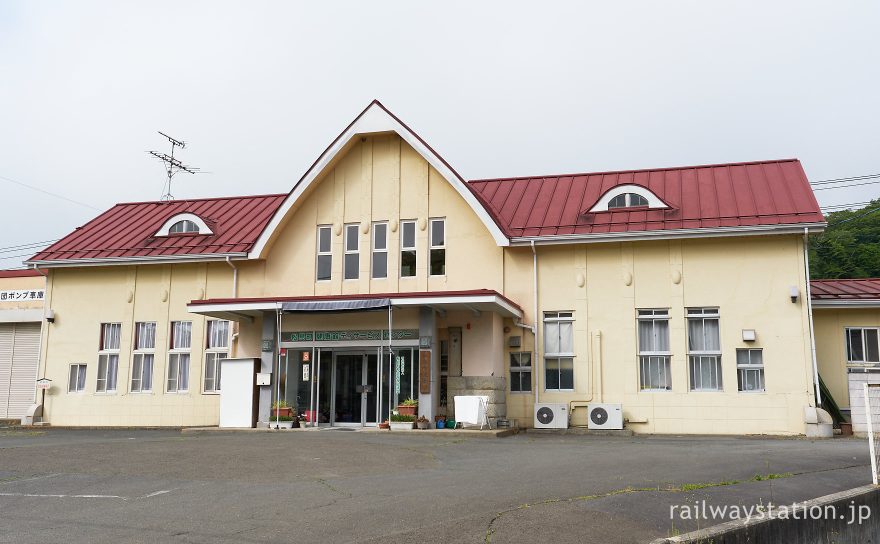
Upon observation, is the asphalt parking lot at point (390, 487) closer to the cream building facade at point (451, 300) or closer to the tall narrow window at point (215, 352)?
the cream building facade at point (451, 300)

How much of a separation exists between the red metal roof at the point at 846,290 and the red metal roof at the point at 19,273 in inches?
908

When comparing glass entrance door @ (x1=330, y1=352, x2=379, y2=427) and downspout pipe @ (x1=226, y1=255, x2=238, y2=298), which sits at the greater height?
downspout pipe @ (x1=226, y1=255, x2=238, y2=298)

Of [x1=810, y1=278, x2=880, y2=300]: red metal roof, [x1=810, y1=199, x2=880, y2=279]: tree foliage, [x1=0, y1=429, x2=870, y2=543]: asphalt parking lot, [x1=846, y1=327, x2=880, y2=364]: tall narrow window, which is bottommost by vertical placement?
[x1=0, y1=429, x2=870, y2=543]: asphalt parking lot

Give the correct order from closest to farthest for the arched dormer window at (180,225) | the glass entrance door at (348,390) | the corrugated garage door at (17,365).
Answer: the glass entrance door at (348,390) < the arched dormer window at (180,225) < the corrugated garage door at (17,365)

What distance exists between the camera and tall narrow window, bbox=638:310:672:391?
752 inches

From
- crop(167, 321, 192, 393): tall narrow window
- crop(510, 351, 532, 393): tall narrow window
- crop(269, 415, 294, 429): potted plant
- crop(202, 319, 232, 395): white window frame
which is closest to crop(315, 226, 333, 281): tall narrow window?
crop(202, 319, 232, 395): white window frame

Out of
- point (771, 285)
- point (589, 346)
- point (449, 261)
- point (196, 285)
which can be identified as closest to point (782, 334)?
point (771, 285)

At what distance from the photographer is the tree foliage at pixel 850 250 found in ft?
140

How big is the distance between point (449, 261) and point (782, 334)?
844 cm

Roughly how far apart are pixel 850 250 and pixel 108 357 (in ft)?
129

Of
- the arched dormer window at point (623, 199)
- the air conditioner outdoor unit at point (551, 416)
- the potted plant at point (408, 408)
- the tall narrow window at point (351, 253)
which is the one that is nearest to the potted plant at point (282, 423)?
the potted plant at point (408, 408)

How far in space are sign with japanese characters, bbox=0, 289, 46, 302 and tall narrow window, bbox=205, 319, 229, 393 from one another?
6725 mm

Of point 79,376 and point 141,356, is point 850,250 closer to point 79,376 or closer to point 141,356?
point 141,356

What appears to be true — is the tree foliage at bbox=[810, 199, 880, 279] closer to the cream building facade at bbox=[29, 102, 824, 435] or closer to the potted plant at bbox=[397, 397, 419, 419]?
the cream building facade at bbox=[29, 102, 824, 435]
